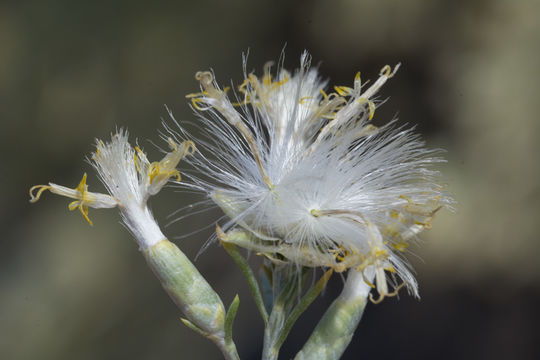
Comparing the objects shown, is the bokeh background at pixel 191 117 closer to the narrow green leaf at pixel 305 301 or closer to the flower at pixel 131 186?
the narrow green leaf at pixel 305 301

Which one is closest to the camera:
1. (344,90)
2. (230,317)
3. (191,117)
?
(230,317)

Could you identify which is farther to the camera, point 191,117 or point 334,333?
point 191,117

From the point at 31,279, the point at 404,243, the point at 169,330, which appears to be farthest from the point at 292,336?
the point at 404,243

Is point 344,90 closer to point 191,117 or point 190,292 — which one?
point 190,292

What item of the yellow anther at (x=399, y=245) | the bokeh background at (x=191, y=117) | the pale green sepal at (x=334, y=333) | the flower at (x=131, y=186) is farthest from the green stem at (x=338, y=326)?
the bokeh background at (x=191, y=117)

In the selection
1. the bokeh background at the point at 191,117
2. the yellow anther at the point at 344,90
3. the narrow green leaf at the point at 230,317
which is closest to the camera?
the narrow green leaf at the point at 230,317

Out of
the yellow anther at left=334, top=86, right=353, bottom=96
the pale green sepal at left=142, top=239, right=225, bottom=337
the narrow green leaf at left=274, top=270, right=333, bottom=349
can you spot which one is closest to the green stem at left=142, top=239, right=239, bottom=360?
the pale green sepal at left=142, top=239, right=225, bottom=337

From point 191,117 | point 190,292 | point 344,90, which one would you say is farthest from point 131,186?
point 191,117
